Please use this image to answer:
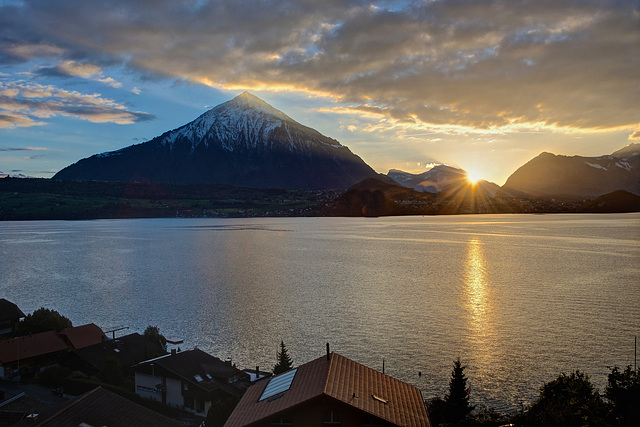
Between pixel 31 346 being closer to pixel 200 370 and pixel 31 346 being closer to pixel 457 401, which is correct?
pixel 200 370

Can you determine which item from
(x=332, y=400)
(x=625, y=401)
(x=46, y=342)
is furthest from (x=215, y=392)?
(x=625, y=401)

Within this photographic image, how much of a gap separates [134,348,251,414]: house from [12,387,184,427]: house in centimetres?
830

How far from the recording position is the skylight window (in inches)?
787

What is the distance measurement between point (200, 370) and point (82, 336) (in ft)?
47.8

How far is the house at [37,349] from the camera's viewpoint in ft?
120

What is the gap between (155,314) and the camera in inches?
2344

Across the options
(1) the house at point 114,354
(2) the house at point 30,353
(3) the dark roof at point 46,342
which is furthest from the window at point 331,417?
(3) the dark roof at point 46,342

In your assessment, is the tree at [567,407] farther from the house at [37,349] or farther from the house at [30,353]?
the house at [30,353]

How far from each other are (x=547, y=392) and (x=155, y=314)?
1882 inches

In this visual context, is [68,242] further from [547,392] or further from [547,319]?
[547,392]

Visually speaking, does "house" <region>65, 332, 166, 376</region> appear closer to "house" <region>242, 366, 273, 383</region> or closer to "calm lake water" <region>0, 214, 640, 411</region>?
"calm lake water" <region>0, 214, 640, 411</region>

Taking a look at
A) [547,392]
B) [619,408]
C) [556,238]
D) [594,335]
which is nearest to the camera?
[619,408]

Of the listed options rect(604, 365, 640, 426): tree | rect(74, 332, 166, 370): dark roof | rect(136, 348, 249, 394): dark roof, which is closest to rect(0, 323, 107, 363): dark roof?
rect(74, 332, 166, 370): dark roof

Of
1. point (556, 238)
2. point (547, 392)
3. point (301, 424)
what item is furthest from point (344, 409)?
point (556, 238)
